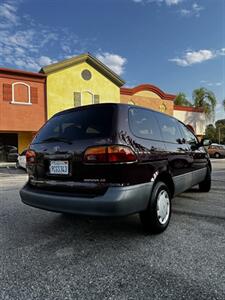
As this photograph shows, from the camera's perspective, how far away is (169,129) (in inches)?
174

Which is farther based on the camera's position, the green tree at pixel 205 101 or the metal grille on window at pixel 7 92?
the green tree at pixel 205 101

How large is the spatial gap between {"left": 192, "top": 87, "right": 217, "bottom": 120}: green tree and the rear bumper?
33.3 m

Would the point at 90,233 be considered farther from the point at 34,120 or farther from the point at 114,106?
the point at 34,120

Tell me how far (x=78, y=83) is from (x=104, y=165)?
60.6ft

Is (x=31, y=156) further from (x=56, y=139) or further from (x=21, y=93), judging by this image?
(x=21, y=93)

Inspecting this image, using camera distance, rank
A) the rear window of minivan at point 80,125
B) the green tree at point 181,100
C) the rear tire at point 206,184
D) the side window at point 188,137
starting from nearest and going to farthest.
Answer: the rear window of minivan at point 80,125, the side window at point 188,137, the rear tire at point 206,184, the green tree at point 181,100

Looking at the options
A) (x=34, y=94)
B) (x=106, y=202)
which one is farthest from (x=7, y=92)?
(x=106, y=202)

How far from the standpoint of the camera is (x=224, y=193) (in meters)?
6.40

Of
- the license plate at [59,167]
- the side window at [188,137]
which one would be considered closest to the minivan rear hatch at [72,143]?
the license plate at [59,167]

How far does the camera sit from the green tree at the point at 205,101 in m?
34.1

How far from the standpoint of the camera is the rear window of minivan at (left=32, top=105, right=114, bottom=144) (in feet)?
10.1

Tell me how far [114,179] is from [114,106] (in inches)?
37.0

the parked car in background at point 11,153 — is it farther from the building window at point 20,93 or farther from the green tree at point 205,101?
the green tree at point 205,101

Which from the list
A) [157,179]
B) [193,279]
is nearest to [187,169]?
[157,179]
